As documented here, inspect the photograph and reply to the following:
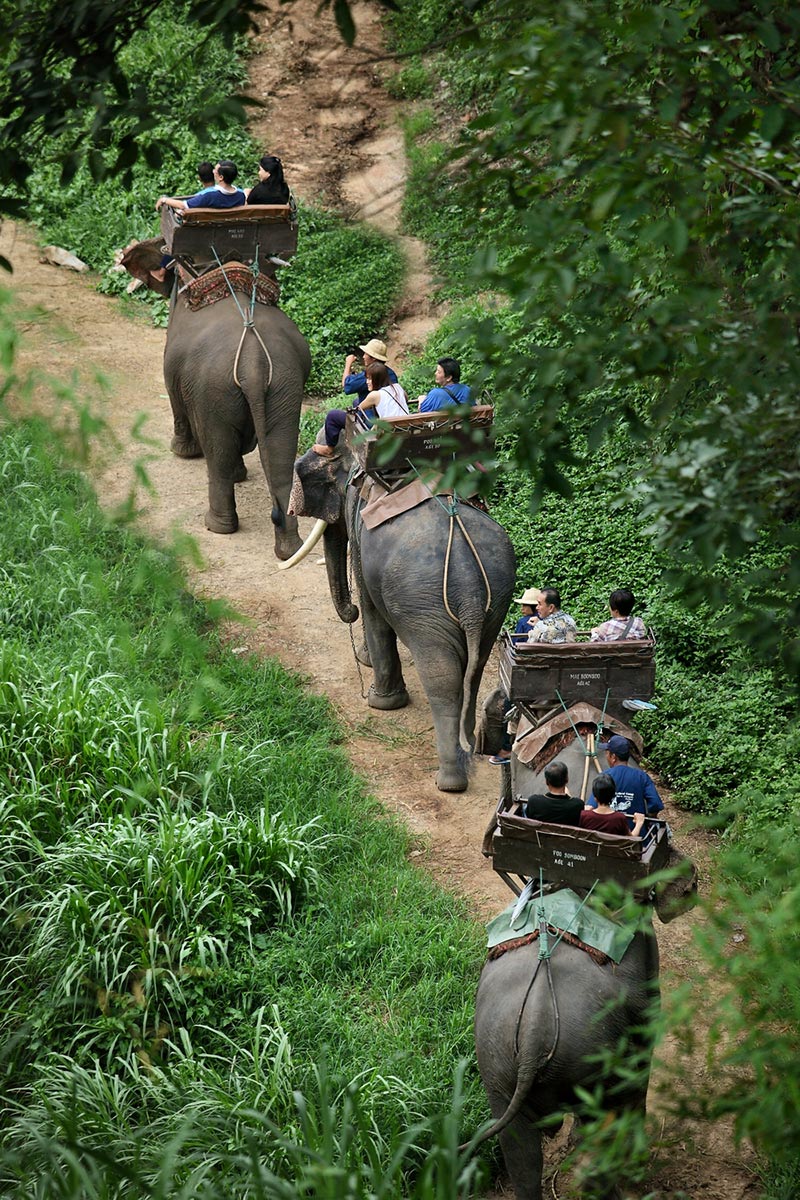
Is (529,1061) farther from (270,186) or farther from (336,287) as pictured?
(336,287)

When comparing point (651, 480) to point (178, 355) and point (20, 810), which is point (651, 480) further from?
point (178, 355)

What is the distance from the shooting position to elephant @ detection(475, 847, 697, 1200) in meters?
4.77

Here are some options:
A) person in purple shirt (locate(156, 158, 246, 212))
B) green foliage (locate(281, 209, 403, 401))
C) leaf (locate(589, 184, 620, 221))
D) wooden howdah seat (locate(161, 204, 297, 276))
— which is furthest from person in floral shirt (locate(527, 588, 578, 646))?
green foliage (locate(281, 209, 403, 401))

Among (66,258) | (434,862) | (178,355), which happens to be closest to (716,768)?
(434,862)

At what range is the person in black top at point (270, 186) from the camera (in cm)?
1005

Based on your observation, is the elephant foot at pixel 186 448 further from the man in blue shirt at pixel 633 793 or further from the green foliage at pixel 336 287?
the man in blue shirt at pixel 633 793

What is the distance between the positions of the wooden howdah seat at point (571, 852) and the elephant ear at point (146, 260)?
6816mm

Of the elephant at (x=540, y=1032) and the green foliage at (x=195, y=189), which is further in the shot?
the green foliage at (x=195, y=189)

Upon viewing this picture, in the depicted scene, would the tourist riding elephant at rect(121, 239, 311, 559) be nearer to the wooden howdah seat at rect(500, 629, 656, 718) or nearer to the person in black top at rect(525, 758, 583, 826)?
the wooden howdah seat at rect(500, 629, 656, 718)

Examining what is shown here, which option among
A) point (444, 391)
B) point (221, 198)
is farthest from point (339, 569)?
point (221, 198)

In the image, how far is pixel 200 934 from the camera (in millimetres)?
6172

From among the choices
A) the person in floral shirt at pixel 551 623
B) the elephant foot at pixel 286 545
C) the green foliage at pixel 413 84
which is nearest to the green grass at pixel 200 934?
the person in floral shirt at pixel 551 623

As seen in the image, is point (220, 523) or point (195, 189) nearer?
point (220, 523)

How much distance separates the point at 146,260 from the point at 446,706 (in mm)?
5077
